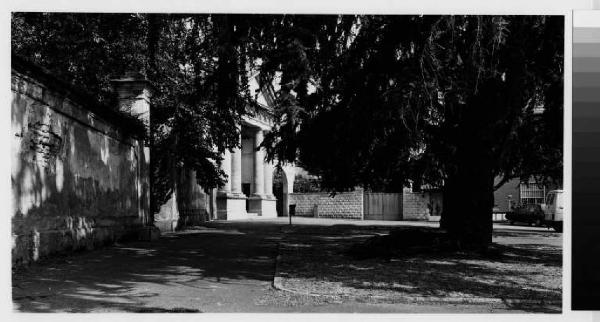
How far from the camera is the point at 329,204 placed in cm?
3962

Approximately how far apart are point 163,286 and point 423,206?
99.6ft

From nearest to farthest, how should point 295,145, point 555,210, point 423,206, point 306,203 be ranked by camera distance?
point 295,145 < point 555,210 < point 423,206 < point 306,203

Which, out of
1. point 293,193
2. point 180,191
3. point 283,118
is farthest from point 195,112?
point 293,193

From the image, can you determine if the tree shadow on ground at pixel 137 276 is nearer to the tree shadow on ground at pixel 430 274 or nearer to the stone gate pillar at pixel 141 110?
the tree shadow on ground at pixel 430 274

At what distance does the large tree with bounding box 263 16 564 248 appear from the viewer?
9.16 metres

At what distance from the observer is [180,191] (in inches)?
1014

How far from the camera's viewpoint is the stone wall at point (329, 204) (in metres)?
38.7

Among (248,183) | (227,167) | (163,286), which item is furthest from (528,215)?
(163,286)

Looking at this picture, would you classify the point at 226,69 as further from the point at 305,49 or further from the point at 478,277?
the point at 478,277

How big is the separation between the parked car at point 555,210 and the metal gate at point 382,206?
437 inches

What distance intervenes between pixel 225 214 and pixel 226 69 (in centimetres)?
2176

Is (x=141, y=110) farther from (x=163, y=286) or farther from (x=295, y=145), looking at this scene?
(x=163, y=286)

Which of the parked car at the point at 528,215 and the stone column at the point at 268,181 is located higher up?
the stone column at the point at 268,181

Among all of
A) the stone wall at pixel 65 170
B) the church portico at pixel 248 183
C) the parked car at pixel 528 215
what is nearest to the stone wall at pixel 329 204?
the church portico at pixel 248 183
